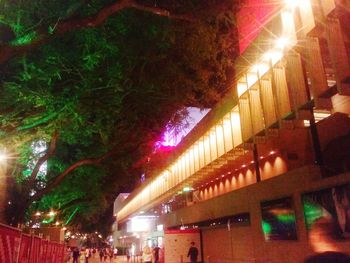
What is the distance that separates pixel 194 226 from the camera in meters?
26.0

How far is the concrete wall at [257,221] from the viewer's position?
12.8 metres

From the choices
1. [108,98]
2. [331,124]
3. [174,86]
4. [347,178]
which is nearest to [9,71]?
[108,98]

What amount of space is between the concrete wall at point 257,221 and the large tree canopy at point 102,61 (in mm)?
4333

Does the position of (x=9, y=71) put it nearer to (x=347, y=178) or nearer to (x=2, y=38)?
(x=2, y=38)

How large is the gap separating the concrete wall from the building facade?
0.14ft

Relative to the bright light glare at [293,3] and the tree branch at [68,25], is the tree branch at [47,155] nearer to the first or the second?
the tree branch at [68,25]

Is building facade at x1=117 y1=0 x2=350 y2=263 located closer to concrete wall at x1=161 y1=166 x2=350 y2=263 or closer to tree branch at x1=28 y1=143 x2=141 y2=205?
concrete wall at x1=161 y1=166 x2=350 y2=263

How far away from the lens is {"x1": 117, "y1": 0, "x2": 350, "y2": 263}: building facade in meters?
10.8

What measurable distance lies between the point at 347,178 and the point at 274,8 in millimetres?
6784

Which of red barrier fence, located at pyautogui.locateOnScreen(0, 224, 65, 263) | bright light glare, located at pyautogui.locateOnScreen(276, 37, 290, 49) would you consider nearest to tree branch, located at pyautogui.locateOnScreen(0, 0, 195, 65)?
red barrier fence, located at pyautogui.locateOnScreen(0, 224, 65, 263)

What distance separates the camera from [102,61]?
10.0 meters

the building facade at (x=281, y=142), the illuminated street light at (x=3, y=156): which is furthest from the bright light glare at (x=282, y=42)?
the illuminated street light at (x=3, y=156)

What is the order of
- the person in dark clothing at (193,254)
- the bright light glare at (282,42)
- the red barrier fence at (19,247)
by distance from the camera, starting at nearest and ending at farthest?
the red barrier fence at (19,247), the bright light glare at (282,42), the person in dark clothing at (193,254)

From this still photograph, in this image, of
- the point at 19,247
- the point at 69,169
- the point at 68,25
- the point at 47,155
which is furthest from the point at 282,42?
the point at 69,169
